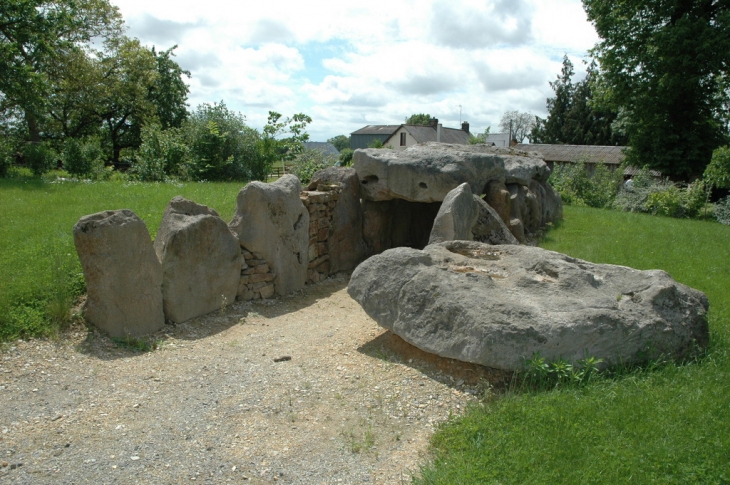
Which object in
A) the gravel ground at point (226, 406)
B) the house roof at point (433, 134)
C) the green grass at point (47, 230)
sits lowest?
the gravel ground at point (226, 406)

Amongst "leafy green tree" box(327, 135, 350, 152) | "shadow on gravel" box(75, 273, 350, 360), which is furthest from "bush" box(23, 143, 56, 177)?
"leafy green tree" box(327, 135, 350, 152)

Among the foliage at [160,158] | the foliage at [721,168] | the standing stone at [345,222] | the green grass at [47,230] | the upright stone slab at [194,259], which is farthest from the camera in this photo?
the foliage at [721,168]

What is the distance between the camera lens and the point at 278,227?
8609 mm

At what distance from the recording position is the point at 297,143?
68.1 feet

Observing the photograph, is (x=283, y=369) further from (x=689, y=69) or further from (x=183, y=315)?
(x=689, y=69)

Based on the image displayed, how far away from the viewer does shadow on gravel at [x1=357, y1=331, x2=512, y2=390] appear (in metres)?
5.46

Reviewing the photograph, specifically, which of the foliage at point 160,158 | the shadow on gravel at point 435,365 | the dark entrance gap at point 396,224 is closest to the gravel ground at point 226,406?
the shadow on gravel at point 435,365

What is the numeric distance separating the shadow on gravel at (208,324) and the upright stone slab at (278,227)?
330 millimetres

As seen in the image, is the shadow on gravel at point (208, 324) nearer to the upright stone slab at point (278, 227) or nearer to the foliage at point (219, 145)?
the upright stone slab at point (278, 227)

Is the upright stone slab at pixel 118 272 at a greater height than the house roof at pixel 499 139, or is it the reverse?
the house roof at pixel 499 139

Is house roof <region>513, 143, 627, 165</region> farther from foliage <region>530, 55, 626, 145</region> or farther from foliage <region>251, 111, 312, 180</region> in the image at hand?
foliage <region>251, 111, 312, 180</region>

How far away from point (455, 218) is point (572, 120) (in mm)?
43654

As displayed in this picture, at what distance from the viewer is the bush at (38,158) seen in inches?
667

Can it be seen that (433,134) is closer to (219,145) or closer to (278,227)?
(219,145)
